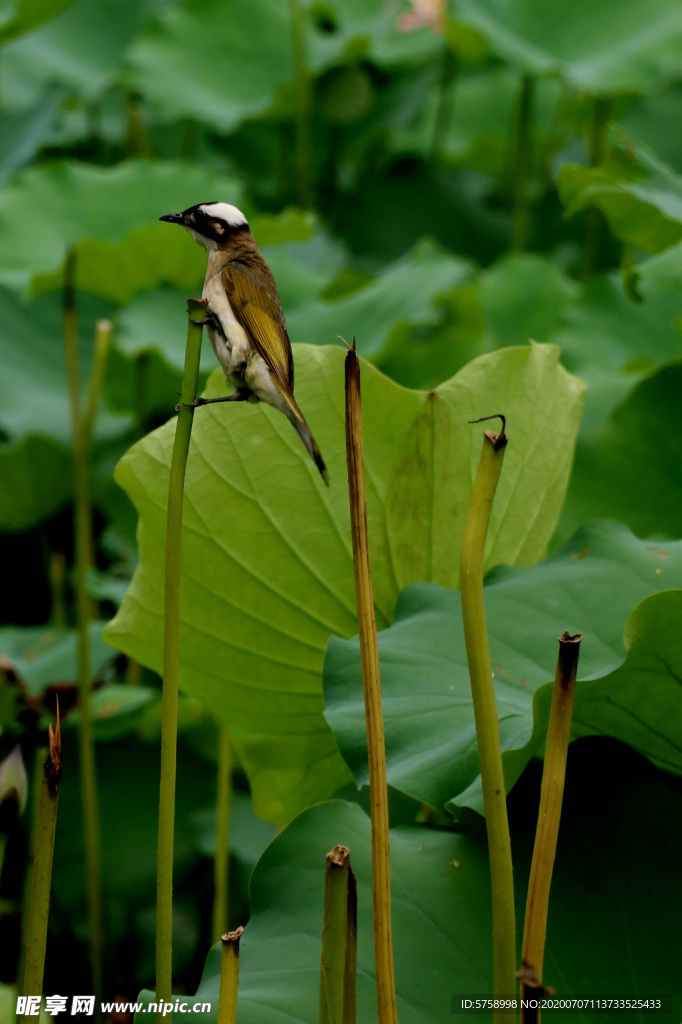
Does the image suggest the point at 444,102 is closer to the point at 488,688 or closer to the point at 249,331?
the point at 249,331

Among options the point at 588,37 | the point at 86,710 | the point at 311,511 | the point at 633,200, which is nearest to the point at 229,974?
the point at 311,511

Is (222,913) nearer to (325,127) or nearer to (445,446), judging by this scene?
(445,446)

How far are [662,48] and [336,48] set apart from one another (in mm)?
819

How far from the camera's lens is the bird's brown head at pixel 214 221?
63cm

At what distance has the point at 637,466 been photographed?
1201 mm

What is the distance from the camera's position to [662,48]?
2207 millimetres

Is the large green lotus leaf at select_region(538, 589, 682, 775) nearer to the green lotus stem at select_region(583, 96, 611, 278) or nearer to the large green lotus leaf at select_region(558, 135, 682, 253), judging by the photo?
the large green lotus leaf at select_region(558, 135, 682, 253)

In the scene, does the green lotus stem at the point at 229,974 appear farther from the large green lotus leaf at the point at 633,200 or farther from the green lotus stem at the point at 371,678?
the large green lotus leaf at the point at 633,200

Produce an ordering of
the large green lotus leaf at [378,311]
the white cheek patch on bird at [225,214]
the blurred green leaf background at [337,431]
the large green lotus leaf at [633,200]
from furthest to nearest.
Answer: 1. the large green lotus leaf at [378,311]
2. the large green lotus leaf at [633,200]
3. the blurred green leaf background at [337,431]
4. the white cheek patch on bird at [225,214]

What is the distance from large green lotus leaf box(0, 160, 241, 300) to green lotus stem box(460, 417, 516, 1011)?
1572 mm

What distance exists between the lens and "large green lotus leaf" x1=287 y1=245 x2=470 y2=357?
1653 millimetres

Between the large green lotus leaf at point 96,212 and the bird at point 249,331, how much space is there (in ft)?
4.34

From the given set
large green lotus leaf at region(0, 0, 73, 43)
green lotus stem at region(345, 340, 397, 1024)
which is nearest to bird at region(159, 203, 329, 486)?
green lotus stem at region(345, 340, 397, 1024)

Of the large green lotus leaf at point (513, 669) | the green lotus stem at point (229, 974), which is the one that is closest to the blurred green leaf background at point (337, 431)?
the large green lotus leaf at point (513, 669)
